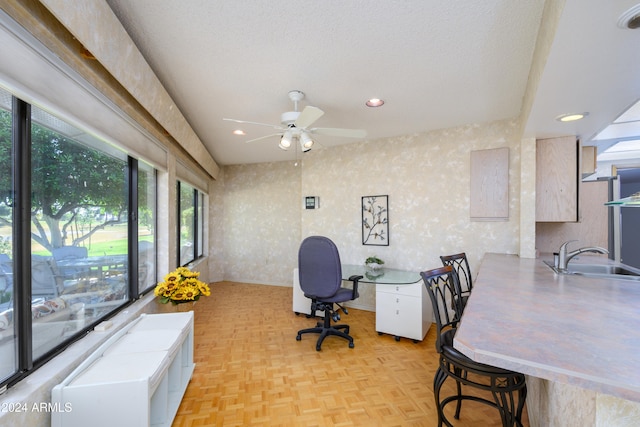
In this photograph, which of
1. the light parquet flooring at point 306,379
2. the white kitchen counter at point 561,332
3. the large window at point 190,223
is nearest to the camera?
the white kitchen counter at point 561,332

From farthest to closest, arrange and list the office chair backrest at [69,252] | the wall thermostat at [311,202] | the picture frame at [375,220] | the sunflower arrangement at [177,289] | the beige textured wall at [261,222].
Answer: the beige textured wall at [261,222] → the wall thermostat at [311,202] → the picture frame at [375,220] → the sunflower arrangement at [177,289] → the office chair backrest at [69,252]

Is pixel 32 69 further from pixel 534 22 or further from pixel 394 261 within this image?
pixel 394 261

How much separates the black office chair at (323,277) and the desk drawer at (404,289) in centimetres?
43

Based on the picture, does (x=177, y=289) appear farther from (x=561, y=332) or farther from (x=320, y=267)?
(x=561, y=332)

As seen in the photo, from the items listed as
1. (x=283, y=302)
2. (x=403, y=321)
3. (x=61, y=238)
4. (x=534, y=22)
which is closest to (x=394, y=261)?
(x=403, y=321)

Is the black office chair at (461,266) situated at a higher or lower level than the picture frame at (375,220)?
lower

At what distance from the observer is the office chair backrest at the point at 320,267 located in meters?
3.01

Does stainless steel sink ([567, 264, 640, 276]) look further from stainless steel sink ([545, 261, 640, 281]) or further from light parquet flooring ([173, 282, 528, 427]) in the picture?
light parquet flooring ([173, 282, 528, 427])

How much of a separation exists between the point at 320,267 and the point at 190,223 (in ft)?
10.2

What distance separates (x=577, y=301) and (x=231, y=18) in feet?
8.04

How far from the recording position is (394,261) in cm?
417

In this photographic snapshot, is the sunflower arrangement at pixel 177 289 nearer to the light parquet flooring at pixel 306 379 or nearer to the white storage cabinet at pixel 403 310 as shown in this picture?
the light parquet flooring at pixel 306 379

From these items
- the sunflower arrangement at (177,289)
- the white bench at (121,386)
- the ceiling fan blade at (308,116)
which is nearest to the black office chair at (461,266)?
the ceiling fan blade at (308,116)

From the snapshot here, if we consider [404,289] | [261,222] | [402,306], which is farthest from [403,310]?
[261,222]
